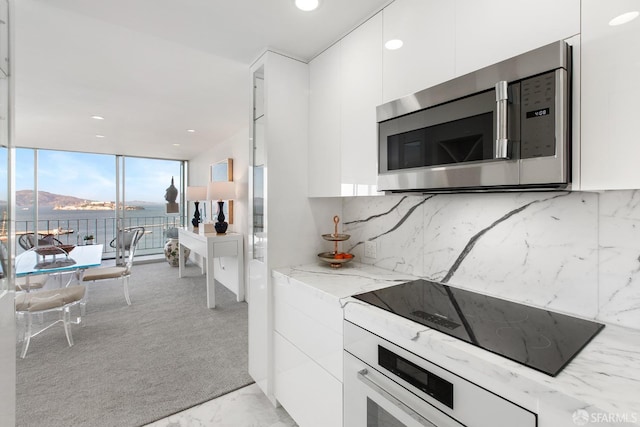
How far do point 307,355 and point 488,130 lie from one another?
4.44 feet

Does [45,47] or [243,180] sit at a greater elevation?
[45,47]

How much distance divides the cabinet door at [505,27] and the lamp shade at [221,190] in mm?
3495

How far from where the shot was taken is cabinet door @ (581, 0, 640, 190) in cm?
78

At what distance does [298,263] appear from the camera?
78.7 inches

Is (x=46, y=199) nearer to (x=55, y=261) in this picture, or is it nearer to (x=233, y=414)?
(x=55, y=261)

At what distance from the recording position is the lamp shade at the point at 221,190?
4055 mm

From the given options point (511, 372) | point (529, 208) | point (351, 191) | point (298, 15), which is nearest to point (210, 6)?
point (298, 15)

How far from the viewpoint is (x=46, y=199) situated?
5441 mm

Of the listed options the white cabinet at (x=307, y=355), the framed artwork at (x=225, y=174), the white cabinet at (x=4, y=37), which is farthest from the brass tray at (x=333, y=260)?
the framed artwork at (x=225, y=174)

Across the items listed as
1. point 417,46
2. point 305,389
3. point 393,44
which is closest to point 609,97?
point 417,46

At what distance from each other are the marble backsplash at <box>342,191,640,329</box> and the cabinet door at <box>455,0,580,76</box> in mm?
578

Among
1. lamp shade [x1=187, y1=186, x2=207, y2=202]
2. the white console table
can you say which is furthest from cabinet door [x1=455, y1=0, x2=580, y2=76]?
lamp shade [x1=187, y1=186, x2=207, y2=202]

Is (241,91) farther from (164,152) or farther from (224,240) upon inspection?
(164,152)

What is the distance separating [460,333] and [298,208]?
50.6 inches
